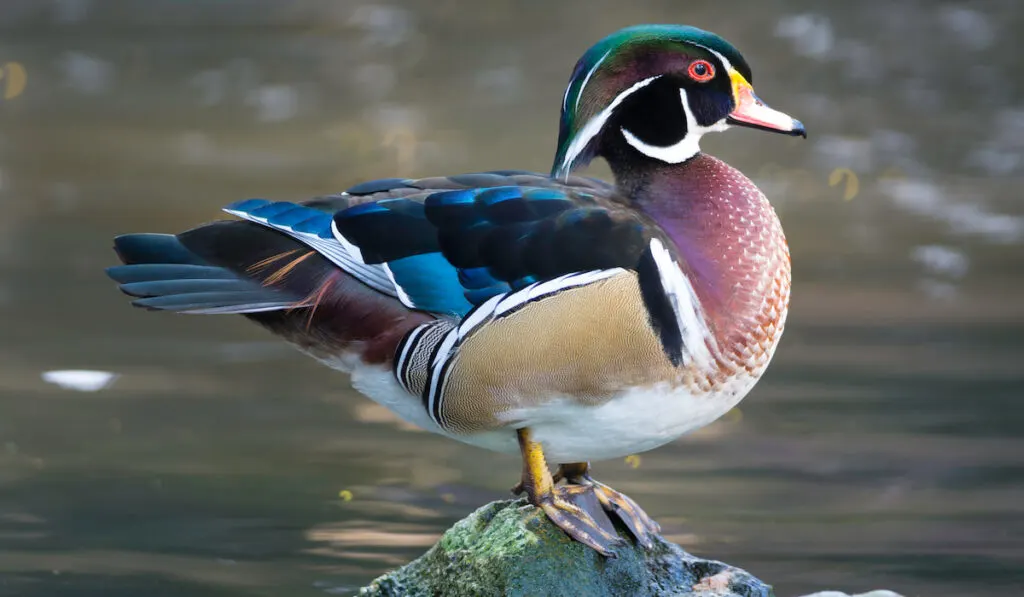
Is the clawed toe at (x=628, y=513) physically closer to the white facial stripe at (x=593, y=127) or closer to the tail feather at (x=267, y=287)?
the tail feather at (x=267, y=287)

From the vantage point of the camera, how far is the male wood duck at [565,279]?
3.51 meters

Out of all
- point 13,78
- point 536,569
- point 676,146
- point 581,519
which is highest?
point 13,78

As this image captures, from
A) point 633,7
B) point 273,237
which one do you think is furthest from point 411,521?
point 633,7

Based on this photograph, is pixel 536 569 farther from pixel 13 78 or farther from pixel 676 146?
pixel 13 78

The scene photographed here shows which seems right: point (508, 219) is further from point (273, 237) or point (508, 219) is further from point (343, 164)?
point (343, 164)

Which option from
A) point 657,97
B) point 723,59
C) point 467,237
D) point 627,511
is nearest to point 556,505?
point 627,511

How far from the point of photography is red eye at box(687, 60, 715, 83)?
142 inches

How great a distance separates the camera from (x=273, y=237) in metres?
3.76

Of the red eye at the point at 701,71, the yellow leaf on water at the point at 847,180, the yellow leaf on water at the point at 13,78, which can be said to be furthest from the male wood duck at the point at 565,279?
the yellow leaf on water at the point at 13,78

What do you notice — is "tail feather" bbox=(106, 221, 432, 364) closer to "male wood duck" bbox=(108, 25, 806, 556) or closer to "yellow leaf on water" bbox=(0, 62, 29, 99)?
"male wood duck" bbox=(108, 25, 806, 556)

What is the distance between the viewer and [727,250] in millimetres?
3588

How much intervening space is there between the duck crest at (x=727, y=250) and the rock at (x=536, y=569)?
0.55 metres

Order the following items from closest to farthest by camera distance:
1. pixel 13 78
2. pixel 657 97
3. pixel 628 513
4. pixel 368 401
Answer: pixel 657 97 < pixel 628 513 < pixel 368 401 < pixel 13 78

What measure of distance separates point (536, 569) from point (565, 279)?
0.67 m
